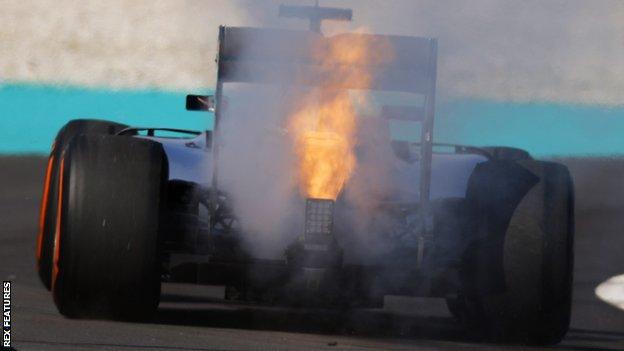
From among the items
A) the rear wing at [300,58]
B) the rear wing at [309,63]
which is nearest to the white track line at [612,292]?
the rear wing at [309,63]

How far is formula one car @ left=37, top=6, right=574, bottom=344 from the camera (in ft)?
31.7

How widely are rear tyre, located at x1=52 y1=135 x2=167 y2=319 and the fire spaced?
97 centimetres

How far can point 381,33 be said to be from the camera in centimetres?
1081

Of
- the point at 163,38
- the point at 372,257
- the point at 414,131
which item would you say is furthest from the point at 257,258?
the point at 163,38

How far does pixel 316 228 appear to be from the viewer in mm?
9867

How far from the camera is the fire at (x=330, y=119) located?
10.2 metres

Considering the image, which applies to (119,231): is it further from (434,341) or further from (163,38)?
(163,38)

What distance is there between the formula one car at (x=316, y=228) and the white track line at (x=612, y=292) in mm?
3744

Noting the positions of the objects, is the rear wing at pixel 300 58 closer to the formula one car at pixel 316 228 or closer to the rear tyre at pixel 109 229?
the formula one car at pixel 316 228

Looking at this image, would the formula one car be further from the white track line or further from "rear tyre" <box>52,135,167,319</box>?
the white track line

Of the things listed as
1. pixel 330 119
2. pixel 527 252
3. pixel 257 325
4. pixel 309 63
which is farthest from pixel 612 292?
pixel 309 63

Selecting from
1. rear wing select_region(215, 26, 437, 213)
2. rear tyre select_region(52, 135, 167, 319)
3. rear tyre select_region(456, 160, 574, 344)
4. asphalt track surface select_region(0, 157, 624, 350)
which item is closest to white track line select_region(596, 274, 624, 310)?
asphalt track surface select_region(0, 157, 624, 350)

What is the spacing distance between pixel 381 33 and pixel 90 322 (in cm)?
274

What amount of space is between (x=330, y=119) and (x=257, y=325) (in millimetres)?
1520
